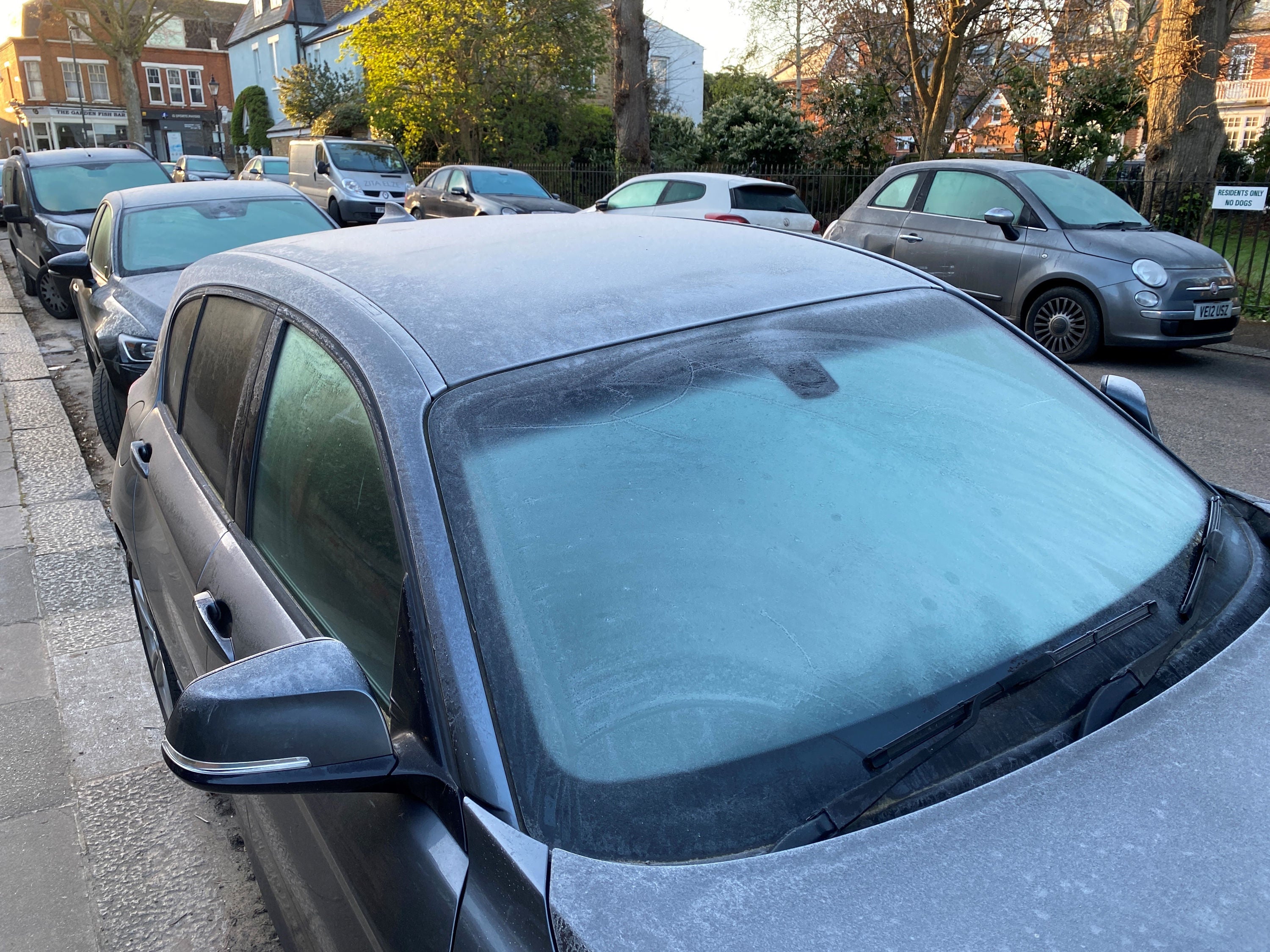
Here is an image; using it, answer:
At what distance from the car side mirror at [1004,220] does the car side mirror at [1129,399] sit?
6.47 m

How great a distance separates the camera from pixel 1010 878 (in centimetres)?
116

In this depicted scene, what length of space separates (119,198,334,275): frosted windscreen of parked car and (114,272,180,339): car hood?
0.15 m

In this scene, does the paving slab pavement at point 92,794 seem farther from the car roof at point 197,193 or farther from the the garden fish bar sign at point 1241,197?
the the garden fish bar sign at point 1241,197

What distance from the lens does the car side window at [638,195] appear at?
12.9 m

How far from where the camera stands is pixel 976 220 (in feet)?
29.7

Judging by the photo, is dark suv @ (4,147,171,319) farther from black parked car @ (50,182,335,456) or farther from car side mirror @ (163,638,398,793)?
car side mirror @ (163,638,398,793)

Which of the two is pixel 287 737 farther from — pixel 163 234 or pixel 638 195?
pixel 638 195

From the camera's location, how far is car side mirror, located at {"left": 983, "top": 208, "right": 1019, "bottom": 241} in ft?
27.7

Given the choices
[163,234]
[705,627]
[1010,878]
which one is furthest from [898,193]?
[1010,878]

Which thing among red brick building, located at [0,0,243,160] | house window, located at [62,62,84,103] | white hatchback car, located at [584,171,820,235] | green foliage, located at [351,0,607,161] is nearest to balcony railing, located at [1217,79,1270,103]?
green foliage, located at [351,0,607,161]

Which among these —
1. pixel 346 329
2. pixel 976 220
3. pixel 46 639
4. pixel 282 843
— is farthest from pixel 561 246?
pixel 976 220

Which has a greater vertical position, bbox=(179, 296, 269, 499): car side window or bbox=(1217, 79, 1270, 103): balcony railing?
bbox=(1217, 79, 1270, 103): balcony railing

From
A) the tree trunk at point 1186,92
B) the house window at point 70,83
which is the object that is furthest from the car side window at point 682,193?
the house window at point 70,83

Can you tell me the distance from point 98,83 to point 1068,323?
229 feet
